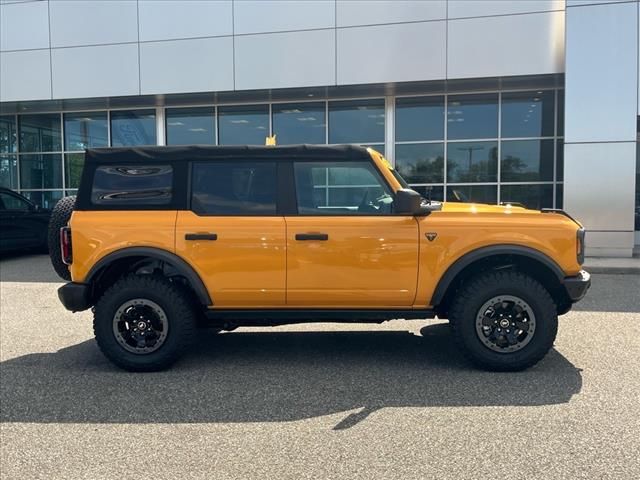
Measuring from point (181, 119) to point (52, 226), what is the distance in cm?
1113

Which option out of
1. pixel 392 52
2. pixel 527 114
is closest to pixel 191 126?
pixel 392 52

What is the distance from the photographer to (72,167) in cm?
1705

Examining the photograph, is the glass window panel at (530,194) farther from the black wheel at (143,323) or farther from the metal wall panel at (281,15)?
the black wheel at (143,323)

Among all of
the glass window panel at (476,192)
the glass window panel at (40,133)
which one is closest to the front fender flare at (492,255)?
the glass window panel at (476,192)

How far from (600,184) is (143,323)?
10391 millimetres

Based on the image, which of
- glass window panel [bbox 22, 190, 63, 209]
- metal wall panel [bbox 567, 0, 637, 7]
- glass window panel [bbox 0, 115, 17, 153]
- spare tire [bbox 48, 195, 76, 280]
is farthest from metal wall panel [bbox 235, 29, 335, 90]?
spare tire [bbox 48, 195, 76, 280]

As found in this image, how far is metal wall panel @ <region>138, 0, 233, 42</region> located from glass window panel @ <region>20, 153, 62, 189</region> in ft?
18.2

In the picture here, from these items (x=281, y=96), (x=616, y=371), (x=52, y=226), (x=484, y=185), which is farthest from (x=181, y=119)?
(x=616, y=371)

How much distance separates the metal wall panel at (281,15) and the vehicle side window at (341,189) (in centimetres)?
910

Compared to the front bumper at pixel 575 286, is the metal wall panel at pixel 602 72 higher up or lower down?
higher up

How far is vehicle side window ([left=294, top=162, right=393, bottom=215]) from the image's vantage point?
16.1 feet

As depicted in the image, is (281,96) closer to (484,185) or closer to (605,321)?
(484,185)

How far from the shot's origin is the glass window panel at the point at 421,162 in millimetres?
14555

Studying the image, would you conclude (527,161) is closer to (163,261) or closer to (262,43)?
(262,43)
